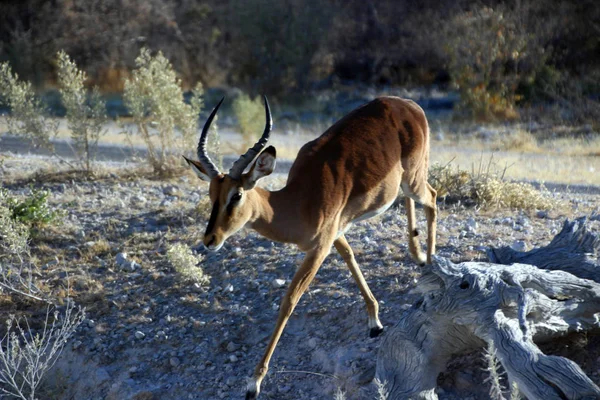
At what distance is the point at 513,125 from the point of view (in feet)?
60.5

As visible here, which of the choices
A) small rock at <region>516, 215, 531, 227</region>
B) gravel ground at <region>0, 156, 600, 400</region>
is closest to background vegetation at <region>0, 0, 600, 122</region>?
small rock at <region>516, 215, 531, 227</region>

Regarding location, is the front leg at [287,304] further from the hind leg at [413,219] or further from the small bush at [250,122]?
the small bush at [250,122]

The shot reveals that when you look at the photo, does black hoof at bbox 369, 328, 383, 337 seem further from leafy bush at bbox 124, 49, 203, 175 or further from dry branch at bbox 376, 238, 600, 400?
leafy bush at bbox 124, 49, 203, 175

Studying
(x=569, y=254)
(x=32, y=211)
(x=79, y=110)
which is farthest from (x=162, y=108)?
(x=569, y=254)

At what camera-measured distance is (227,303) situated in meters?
7.17

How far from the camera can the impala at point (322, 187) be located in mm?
5512

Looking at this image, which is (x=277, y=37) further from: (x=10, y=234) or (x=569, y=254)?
(x=569, y=254)

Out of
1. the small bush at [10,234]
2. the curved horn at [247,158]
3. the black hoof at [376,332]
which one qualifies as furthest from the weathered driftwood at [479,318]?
the small bush at [10,234]

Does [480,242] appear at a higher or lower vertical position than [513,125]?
higher

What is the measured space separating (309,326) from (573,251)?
2.20 metres

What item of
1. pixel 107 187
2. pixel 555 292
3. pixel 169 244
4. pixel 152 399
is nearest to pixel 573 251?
pixel 555 292

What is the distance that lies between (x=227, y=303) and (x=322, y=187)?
69.8 inches

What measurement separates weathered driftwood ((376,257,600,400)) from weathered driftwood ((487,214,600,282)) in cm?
35

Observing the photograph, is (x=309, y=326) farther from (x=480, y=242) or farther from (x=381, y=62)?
(x=381, y=62)
